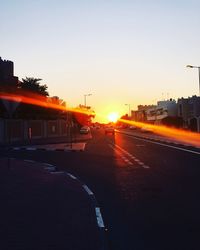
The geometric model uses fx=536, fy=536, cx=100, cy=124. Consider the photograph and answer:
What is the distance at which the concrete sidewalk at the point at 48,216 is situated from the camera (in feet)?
25.0

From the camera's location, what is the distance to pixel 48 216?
9.78 metres

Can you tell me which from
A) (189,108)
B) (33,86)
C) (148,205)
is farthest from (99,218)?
(189,108)

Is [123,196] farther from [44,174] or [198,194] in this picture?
[44,174]

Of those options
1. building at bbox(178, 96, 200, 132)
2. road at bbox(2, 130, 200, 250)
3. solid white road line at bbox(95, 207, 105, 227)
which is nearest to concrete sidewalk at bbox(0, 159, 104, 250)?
solid white road line at bbox(95, 207, 105, 227)

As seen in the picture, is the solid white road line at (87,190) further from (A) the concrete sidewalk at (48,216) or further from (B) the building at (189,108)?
(B) the building at (189,108)

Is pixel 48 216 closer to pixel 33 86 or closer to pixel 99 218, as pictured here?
pixel 99 218

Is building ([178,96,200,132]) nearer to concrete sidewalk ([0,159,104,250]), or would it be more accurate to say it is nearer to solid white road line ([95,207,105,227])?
concrete sidewalk ([0,159,104,250])

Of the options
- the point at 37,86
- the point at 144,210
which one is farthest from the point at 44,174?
the point at 37,86

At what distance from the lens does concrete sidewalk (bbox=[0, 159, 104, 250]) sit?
7.62 metres

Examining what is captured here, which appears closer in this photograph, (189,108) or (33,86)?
(33,86)

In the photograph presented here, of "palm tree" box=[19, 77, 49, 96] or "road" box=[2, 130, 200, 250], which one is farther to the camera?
"palm tree" box=[19, 77, 49, 96]

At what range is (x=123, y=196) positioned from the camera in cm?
1291

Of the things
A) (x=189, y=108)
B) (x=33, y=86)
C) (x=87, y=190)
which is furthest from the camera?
(x=189, y=108)

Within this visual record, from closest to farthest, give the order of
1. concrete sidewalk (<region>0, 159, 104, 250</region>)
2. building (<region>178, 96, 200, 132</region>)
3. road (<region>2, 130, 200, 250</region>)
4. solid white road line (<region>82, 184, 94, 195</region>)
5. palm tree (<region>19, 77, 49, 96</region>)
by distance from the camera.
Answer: concrete sidewalk (<region>0, 159, 104, 250</region>)
road (<region>2, 130, 200, 250</region>)
solid white road line (<region>82, 184, 94, 195</region>)
palm tree (<region>19, 77, 49, 96</region>)
building (<region>178, 96, 200, 132</region>)
